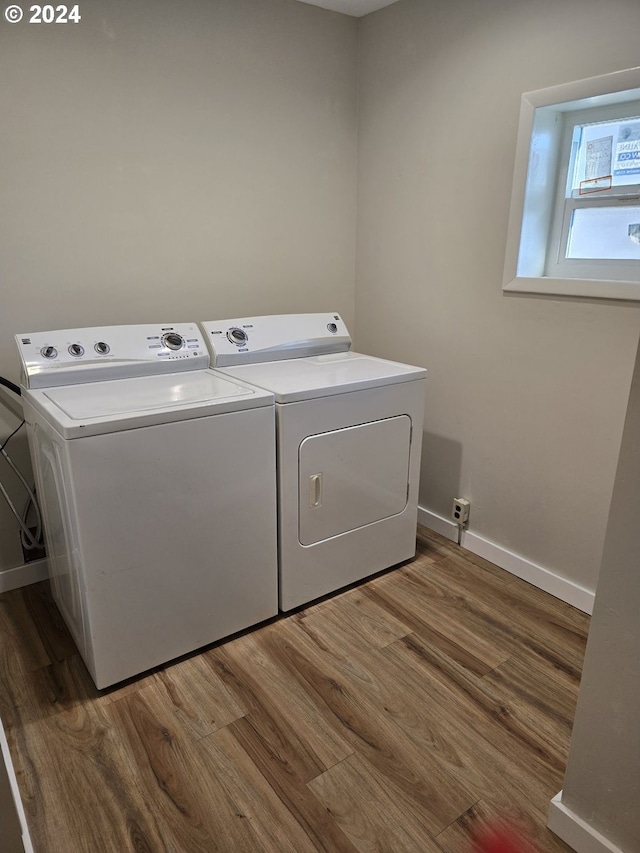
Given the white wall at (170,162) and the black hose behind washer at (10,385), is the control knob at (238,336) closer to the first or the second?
the white wall at (170,162)

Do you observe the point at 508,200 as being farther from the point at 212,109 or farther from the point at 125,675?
the point at 125,675

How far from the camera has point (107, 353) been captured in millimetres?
2072

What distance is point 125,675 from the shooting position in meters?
1.78

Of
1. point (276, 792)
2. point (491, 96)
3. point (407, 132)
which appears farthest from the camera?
point (407, 132)

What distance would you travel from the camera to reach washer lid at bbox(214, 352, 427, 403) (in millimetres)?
1973

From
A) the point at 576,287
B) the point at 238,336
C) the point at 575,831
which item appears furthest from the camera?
the point at 238,336

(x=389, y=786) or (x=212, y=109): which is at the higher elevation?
(x=212, y=109)

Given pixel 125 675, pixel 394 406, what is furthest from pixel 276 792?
pixel 394 406

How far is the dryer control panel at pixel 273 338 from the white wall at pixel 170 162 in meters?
0.27

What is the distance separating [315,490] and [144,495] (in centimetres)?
63

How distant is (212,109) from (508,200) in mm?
1256

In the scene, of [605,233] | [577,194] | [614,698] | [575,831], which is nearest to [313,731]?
[575,831]

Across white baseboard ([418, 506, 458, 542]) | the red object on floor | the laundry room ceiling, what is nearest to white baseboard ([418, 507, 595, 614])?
Result: white baseboard ([418, 506, 458, 542])

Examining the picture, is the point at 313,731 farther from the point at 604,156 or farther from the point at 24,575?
the point at 604,156
